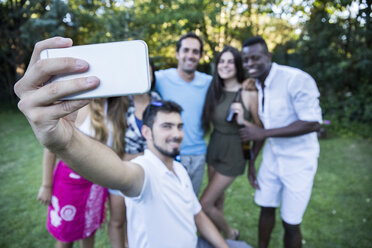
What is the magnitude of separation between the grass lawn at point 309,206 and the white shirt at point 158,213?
167 cm

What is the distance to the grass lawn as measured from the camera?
10.3ft

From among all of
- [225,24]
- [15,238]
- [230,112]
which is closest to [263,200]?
[230,112]

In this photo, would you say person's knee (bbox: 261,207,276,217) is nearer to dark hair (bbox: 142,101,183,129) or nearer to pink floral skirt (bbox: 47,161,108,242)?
dark hair (bbox: 142,101,183,129)

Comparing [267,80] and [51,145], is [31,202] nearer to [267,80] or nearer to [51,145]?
[51,145]

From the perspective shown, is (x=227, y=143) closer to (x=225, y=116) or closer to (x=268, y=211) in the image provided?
(x=225, y=116)

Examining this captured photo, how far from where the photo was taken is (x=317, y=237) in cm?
317

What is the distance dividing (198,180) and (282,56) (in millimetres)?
9734

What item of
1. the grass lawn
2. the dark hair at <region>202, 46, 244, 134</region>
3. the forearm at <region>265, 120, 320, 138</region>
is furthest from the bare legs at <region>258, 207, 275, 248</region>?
the dark hair at <region>202, 46, 244, 134</region>

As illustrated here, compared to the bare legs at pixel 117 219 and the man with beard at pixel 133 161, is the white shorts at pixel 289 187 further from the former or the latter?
the bare legs at pixel 117 219

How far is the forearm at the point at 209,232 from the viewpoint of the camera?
172cm

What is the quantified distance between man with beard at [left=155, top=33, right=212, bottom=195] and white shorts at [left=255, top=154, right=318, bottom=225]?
0.83m

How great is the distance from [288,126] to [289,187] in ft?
2.20

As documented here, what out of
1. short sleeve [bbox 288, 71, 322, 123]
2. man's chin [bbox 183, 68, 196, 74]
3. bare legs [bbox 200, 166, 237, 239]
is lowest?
bare legs [bbox 200, 166, 237, 239]

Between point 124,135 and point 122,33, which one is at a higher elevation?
point 122,33
